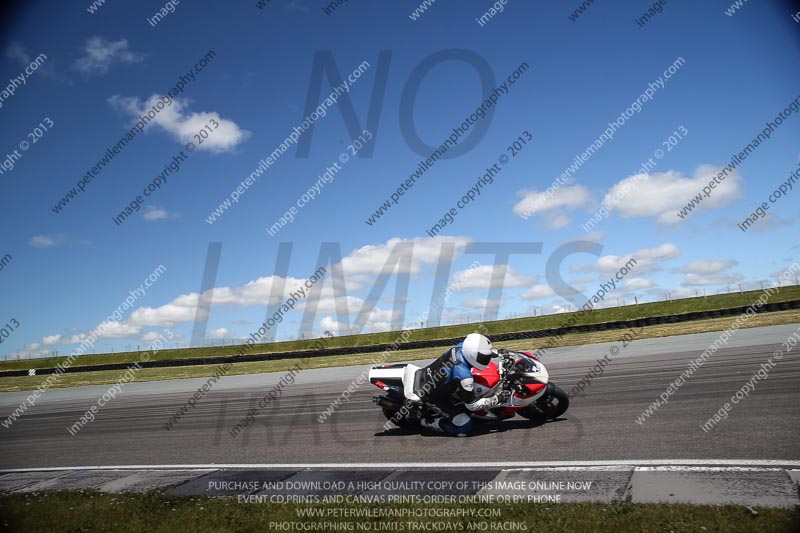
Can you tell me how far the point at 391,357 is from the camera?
92.2 feet

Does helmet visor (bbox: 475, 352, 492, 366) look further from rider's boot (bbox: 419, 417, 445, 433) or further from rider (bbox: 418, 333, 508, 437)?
rider's boot (bbox: 419, 417, 445, 433)

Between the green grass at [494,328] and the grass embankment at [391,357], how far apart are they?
16.4 ft

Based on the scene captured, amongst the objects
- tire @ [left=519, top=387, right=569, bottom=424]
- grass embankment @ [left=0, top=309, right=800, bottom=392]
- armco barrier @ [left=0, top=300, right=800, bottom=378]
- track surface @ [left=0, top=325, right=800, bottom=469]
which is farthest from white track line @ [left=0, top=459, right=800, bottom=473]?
armco barrier @ [left=0, top=300, right=800, bottom=378]

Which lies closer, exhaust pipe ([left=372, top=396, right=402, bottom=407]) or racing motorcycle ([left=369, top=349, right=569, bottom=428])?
racing motorcycle ([left=369, top=349, right=569, bottom=428])

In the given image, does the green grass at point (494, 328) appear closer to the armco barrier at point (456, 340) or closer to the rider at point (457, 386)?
the armco barrier at point (456, 340)

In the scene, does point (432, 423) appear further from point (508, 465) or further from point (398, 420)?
point (508, 465)

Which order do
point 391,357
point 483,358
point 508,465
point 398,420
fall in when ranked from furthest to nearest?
point 391,357, point 398,420, point 483,358, point 508,465

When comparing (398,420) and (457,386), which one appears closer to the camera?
(457,386)

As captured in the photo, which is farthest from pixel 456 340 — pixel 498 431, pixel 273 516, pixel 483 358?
pixel 273 516

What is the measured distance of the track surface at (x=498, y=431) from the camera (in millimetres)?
6141

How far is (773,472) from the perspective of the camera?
470 centimetres

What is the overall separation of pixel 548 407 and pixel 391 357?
20740 millimetres

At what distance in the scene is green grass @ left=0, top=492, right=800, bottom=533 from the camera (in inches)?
148

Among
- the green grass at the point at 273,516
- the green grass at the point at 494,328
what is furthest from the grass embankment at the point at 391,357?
the green grass at the point at 273,516
